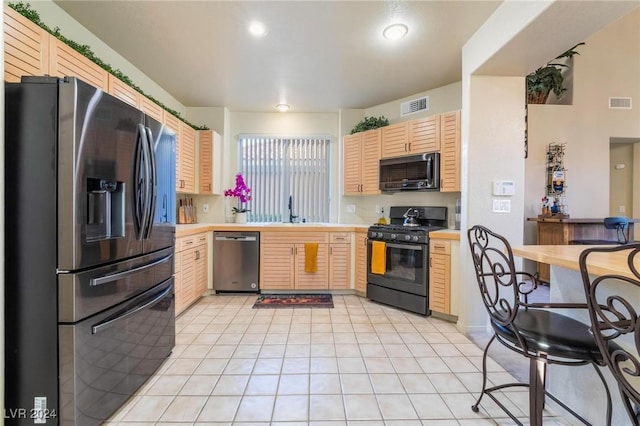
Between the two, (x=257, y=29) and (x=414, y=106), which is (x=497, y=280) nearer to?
(x=257, y=29)

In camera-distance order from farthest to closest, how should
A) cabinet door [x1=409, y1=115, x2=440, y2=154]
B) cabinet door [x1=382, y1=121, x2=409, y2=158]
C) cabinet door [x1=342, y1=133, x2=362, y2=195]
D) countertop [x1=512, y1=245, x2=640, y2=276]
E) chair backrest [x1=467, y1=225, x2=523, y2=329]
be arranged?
cabinet door [x1=342, y1=133, x2=362, y2=195] → cabinet door [x1=382, y1=121, x2=409, y2=158] → cabinet door [x1=409, y1=115, x2=440, y2=154] → chair backrest [x1=467, y1=225, x2=523, y2=329] → countertop [x1=512, y1=245, x2=640, y2=276]

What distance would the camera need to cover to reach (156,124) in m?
1.89

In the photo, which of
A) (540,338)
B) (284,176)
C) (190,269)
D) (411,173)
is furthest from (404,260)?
(190,269)

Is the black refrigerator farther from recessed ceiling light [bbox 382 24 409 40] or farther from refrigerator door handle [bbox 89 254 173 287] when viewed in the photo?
recessed ceiling light [bbox 382 24 409 40]

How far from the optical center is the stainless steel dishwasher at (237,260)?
11.8ft

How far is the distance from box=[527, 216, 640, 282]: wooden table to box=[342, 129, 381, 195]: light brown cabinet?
2.75 m

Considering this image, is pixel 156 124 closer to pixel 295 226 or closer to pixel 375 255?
pixel 295 226

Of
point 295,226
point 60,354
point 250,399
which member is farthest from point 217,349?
point 295,226

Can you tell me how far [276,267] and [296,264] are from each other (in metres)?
0.26

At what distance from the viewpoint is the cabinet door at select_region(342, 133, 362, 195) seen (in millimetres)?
3881

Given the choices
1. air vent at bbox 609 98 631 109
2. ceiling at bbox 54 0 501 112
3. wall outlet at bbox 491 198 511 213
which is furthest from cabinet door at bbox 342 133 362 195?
air vent at bbox 609 98 631 109

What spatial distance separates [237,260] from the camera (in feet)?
11.8

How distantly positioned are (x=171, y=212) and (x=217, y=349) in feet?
3.77

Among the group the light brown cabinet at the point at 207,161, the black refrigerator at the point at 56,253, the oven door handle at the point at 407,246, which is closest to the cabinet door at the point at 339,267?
the oven door handle at the point at 407,246
